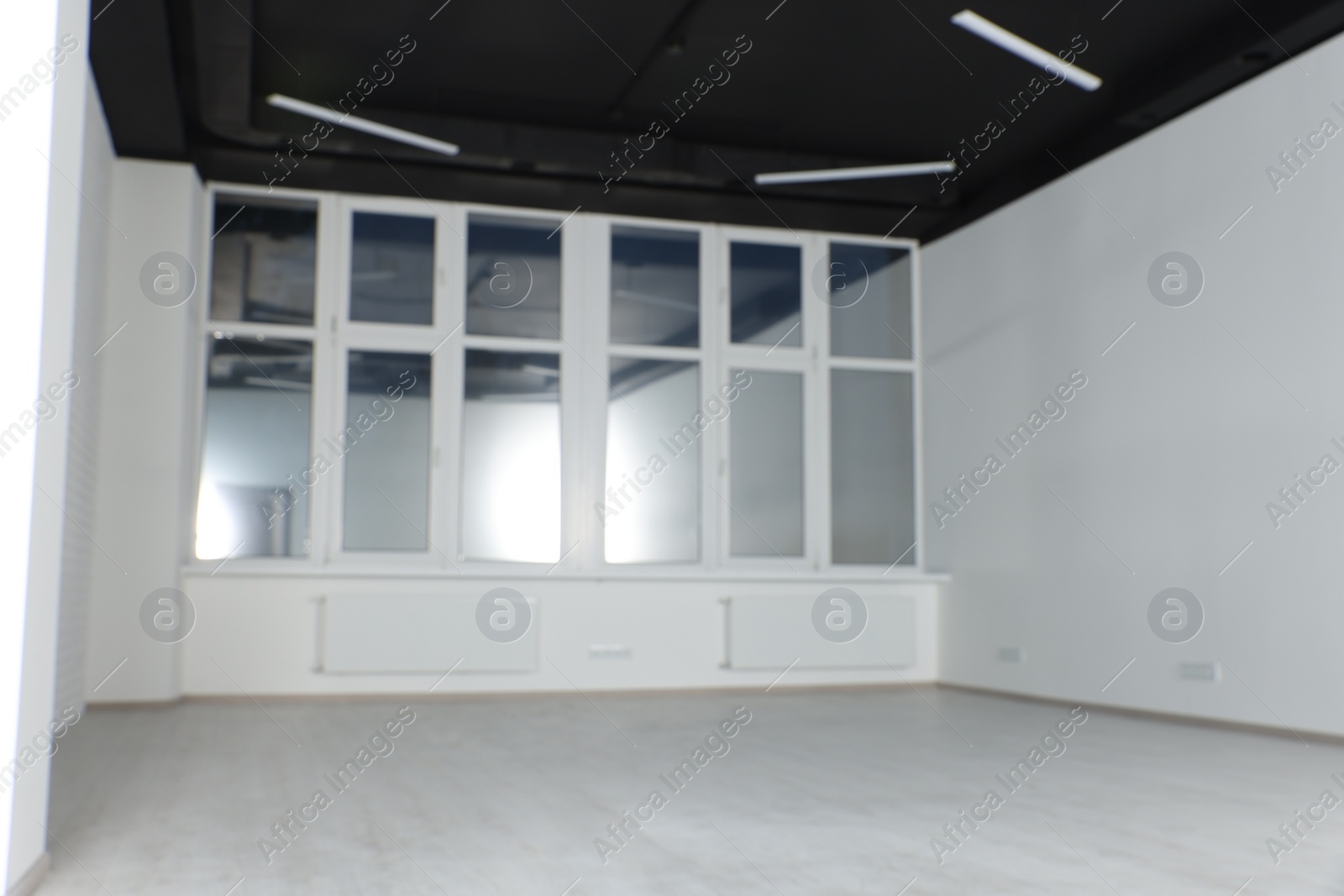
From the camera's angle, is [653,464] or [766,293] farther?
[766,293]

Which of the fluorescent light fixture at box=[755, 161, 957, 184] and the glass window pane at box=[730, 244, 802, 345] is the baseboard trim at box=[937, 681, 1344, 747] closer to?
the glass window pane at box=[730, 244, 802, 345]

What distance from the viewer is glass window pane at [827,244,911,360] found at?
8.77m

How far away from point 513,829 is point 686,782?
3.32 ft

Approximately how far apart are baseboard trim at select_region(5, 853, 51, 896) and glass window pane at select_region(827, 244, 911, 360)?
22.1 ft

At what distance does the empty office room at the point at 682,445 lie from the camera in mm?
3447

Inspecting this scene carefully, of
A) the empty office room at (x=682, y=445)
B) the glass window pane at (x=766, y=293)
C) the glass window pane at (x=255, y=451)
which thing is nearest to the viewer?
the empty office room at (x=682, y=445)

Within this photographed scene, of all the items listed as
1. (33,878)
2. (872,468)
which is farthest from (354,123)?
(872,468)

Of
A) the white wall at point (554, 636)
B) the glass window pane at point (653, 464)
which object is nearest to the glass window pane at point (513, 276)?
the glass window pane at point (653, 464)

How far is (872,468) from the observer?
870 cm

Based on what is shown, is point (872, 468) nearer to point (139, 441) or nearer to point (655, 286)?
point (655, 286)

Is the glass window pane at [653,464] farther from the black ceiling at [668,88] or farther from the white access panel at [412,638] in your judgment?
the black ceiling at [668,88]

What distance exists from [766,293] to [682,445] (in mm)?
1403

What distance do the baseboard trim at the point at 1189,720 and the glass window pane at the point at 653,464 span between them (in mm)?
2530

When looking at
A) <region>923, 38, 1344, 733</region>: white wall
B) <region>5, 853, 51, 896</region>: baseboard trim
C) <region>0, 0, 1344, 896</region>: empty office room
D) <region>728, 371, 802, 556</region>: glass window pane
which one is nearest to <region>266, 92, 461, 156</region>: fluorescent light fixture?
<region>0, 0, 1344, 896</region>: empty office room
